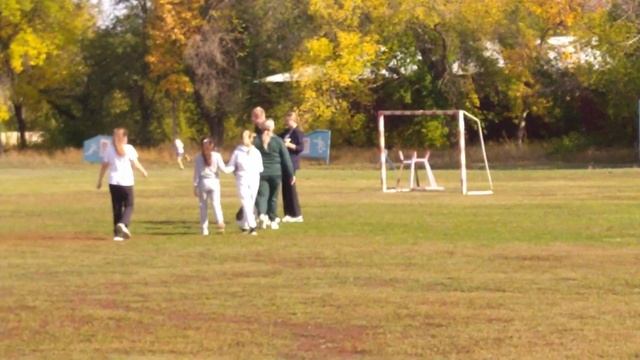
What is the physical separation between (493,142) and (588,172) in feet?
71.0

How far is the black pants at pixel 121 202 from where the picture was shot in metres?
23.6

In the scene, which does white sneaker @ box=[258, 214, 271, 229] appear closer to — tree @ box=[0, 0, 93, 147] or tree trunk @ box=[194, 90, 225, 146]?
tree trunk @ box=[194, 90, 225, 146]

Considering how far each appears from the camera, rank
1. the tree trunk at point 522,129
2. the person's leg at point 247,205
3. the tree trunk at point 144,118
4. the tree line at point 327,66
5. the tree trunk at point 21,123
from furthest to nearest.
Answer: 1. the tree trunk at point 21,123
2. the tree trunk at point 144,118
3. the tree trunk at point 522,129
4. the tree line at point 327,66
5. the person's leg at point 247,205

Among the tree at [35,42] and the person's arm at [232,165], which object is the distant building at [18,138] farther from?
the person's arm at [232,165]

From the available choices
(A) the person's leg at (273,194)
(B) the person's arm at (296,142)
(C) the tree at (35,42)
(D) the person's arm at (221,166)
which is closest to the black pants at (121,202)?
(D) the person's arm at (221,166)

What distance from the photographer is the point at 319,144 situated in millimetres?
69062

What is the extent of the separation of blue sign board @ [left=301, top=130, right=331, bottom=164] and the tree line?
1.74 m

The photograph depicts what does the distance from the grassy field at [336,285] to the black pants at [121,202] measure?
50 cm

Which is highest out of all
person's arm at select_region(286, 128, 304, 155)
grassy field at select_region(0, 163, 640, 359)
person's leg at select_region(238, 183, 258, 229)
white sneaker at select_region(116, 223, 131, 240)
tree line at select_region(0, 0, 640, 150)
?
tree line at select_region(0, 0, 640, 150)

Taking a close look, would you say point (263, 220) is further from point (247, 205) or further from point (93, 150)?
point (93, 150)

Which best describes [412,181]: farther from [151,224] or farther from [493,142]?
[493,142]

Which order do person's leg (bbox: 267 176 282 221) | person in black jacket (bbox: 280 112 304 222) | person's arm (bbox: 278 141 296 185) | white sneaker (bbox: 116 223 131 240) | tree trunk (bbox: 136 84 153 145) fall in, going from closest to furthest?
white sneaker (bbox: 116 223 131 240) → person's leg (bbox: 267 176 282 221) → person's arm (bbox: 278 141 296 185) → person in black jacket (bbox: 280 112 304 222) → tree trunk (bbox: 136 84 153 145)

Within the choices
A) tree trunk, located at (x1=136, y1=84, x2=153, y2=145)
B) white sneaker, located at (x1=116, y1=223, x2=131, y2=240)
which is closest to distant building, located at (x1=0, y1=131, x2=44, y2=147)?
tree trunk, located at (x1=136, y1=84, x2=153, y2=145)

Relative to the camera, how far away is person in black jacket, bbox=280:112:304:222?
26.6m
